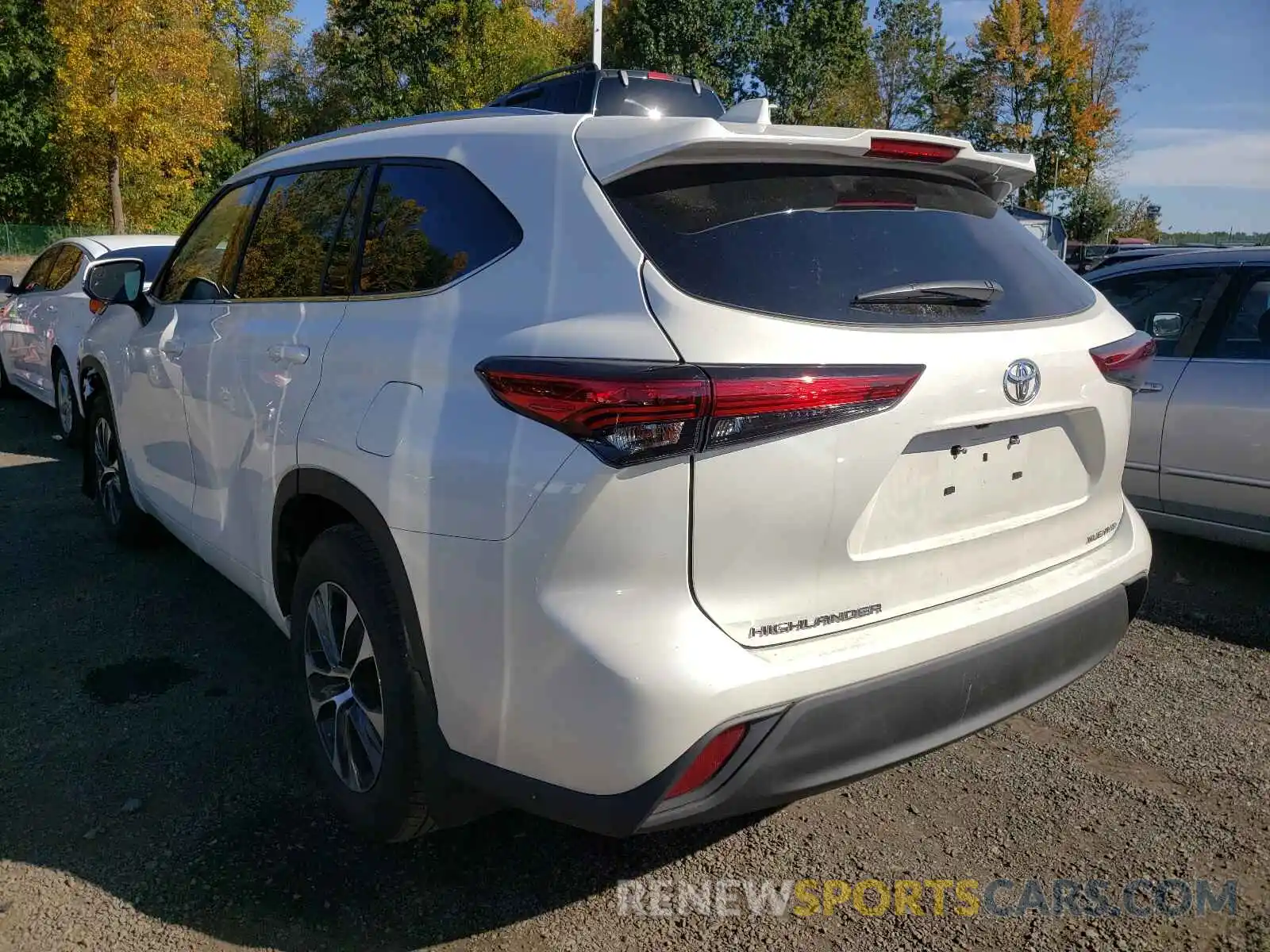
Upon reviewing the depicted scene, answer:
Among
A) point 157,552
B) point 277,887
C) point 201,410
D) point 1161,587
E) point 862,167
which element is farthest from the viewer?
point 157,552

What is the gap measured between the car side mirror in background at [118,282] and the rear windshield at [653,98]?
588cm

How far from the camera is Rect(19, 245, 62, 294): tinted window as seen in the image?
8.16 metres

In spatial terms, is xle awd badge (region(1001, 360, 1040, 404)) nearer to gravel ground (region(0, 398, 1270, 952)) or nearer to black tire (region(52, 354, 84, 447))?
Answer: gravel ground (region(0, 398, 1270, 952))

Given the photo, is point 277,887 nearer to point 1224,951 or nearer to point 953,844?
point 953,844

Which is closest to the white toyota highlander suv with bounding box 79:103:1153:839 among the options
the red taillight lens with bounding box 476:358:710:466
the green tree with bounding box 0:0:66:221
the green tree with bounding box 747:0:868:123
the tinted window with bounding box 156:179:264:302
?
the red taillight lens with bounding box 476:358:710:466

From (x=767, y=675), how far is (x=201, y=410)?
2445 millimetres

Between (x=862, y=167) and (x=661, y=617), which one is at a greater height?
(x=862, y=167)

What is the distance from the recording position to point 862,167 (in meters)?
2.34

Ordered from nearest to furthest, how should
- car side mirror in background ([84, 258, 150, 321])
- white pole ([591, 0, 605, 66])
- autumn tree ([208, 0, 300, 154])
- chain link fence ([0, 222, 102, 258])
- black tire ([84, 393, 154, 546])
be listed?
car side mirror in background ([84, 258, 150, 321]) < black tire ([84, 393, 154, 546]) < white pole ([591, 0, 605, 66]) < chain link fence ([0, 222, 102, 258]) < autumn tree ([208, 0, 300, 154])

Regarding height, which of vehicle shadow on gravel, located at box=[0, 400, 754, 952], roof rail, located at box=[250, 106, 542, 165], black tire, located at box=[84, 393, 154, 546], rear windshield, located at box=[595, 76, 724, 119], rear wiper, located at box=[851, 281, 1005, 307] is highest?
rear windshield, located at box=[595, 76, 724, 119]

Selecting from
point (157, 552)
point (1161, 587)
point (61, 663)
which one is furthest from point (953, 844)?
point (157, 552)

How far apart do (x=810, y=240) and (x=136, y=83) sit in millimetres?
30334

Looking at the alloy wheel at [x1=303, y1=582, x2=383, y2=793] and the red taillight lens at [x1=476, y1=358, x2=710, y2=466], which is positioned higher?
the red taillight lens at [x1=476, y1=358, x2=710, y2=466]

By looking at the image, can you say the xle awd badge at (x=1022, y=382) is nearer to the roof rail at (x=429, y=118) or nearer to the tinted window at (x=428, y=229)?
the tinted window at (x=428, y=229)
